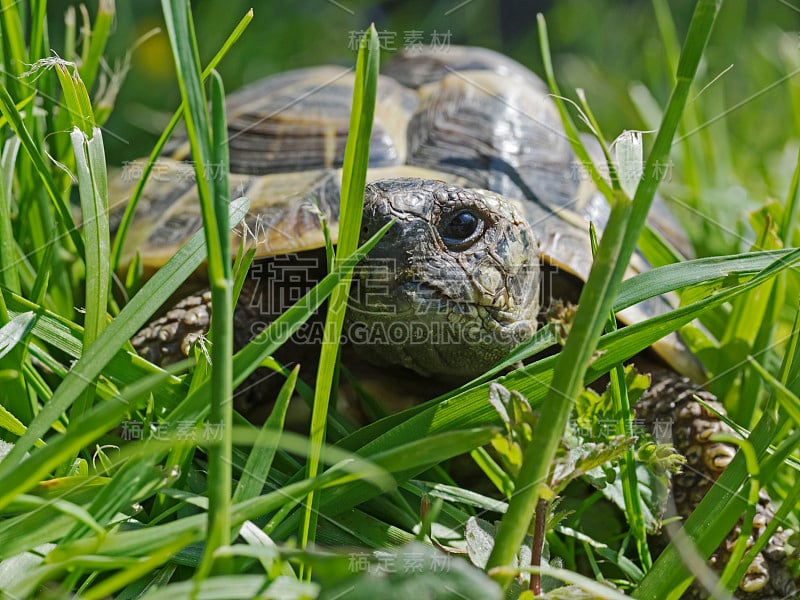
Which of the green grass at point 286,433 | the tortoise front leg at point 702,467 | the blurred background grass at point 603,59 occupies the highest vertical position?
the blurred background grass at point 603,59

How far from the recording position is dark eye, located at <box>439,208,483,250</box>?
1.39m

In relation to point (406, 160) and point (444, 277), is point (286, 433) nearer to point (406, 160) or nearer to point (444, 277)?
point (444, 277)

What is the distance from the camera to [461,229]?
4.60 ft

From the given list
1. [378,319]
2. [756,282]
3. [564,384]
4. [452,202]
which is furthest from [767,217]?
[564,384]

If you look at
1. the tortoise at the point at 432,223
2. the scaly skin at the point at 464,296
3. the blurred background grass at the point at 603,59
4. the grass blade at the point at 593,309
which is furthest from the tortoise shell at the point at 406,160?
the grass blade at the point at 593,309

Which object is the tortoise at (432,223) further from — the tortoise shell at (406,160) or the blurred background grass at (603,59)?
the blurred background grass at (603,59)

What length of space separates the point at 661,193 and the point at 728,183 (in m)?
0.63

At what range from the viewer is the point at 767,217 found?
1627 millimetres

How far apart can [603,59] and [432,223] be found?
3.85 m

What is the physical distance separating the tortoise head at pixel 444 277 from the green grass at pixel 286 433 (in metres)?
0.21

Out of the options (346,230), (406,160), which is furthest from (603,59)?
(346,230)

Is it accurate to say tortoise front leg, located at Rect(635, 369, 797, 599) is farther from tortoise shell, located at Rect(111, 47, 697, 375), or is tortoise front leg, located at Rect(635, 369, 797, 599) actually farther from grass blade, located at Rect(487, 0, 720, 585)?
grass blade, located at Rect(487, 0, 720, 585)

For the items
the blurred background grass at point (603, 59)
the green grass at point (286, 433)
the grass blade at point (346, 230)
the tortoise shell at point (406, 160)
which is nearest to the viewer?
the green grass at point (286, 433)

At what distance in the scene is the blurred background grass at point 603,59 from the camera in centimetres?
293
